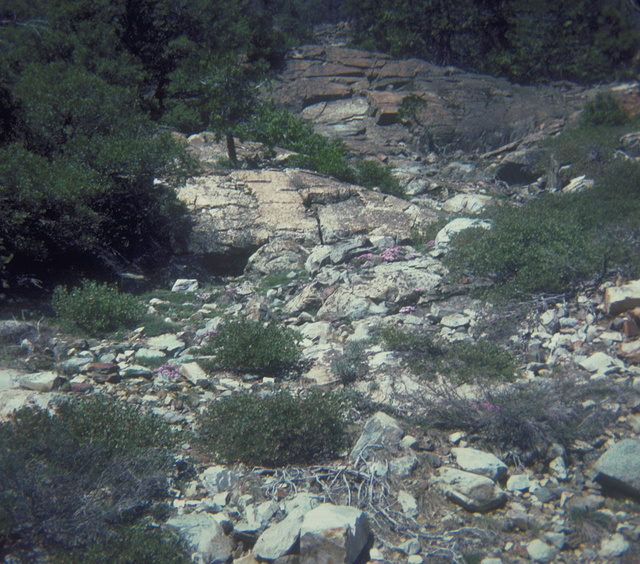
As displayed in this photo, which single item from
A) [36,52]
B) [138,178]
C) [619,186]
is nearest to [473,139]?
[619,186]

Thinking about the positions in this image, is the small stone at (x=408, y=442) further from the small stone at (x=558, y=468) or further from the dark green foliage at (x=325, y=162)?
the dark green foliage at (x=325, y=162)

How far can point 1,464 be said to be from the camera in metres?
2.87

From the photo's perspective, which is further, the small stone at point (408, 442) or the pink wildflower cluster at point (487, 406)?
the pink wildflower cluster at point (487, 406)

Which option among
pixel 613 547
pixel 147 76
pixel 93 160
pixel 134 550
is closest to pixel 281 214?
pixel 93 160

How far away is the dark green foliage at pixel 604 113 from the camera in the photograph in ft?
49.2

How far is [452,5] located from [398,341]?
67.2 feet

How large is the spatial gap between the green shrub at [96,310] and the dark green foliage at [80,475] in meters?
2.63

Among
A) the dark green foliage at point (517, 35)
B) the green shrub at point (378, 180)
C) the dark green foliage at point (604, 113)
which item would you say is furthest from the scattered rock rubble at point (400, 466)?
the dark green foliage at point (517, 35)

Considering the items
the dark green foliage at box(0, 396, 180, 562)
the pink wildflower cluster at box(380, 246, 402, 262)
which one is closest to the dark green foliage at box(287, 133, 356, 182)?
the pink wildflower cluster at box(380, 246, 402, 262)

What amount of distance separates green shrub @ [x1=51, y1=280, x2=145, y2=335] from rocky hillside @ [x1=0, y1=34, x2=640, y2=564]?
0.18 m

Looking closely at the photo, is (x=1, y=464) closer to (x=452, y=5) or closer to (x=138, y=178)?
(x=138, y=178)

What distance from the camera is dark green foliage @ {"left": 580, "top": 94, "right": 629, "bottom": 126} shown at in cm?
1501

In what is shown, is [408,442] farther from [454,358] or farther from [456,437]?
[454,358]

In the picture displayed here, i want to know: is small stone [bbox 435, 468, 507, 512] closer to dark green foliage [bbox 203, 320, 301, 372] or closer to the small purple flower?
dark green foliage [bbox 203, 320, 301, 372]
